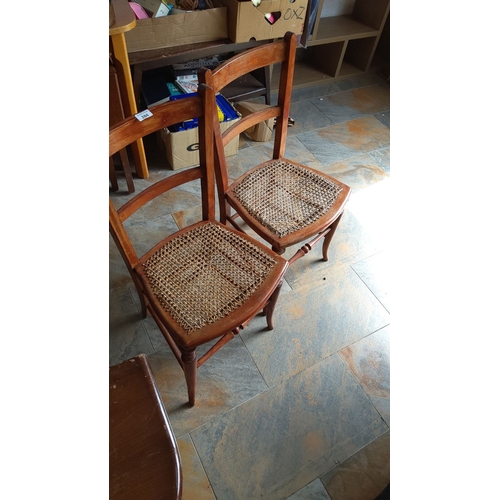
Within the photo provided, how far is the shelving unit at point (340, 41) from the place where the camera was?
2.57 metres

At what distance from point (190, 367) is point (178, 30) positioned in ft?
5.07

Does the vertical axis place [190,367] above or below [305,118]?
below

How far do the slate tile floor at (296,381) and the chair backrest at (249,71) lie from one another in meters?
0.63

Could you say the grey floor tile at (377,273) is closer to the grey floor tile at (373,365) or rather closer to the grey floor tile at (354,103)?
the grey floor tile at (373,365)

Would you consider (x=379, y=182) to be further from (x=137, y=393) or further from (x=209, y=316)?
(x=137, y=393)

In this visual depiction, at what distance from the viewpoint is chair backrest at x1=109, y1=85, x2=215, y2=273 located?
0.98 m

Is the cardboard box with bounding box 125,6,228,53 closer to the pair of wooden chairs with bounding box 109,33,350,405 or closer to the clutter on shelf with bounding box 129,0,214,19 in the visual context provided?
the clutter on shelf with bounding box 129,0,214,19

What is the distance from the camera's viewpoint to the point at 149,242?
5.88 feet

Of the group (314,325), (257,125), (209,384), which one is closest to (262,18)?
(257,125)

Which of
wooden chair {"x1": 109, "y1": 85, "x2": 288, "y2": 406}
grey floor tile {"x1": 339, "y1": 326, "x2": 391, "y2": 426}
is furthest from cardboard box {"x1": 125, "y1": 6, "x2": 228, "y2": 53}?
grey floor tile {"x1": 339, "y1": 326, "x2": 391, "y2": 426}

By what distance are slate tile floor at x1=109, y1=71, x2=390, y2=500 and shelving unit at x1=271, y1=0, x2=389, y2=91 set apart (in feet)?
4.13

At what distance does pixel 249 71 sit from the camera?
125 cm

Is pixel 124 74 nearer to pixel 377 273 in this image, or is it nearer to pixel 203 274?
pixel 203 274
